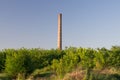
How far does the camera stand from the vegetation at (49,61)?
830 inches

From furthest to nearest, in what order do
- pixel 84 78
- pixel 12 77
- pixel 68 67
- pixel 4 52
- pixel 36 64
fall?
1. pixel 4 52
2. pixel 36 64
3. pixel 12 77
4. pixel 68 67
5. pixel 84 78

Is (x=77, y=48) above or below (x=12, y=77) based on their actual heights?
above

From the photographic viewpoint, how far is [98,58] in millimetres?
27969

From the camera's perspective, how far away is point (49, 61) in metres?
30.8

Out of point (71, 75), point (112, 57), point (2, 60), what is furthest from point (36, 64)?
point (71, 75)

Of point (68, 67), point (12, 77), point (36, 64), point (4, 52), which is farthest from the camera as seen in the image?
point (4, 52)

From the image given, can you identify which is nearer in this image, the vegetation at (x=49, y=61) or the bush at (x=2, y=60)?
the vegetation at (x=49, y=61)

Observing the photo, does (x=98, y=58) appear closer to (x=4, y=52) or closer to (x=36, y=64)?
(x=36, y=64)

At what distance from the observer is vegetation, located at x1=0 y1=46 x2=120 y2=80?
2108 cm

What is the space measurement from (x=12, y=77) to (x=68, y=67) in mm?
7177

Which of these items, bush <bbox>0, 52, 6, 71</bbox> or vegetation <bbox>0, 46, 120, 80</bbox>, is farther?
bush <bbox>0, 52, 6, 71</bbox>

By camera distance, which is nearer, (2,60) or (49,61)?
(2,60)

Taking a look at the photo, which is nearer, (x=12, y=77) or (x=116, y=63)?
(x=12, y=77)

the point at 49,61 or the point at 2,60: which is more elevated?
the point at 2,60
